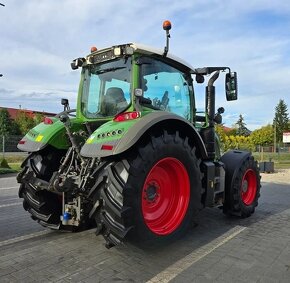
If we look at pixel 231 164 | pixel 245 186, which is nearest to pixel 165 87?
pixel 231 164

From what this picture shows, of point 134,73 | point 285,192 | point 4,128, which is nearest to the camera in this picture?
point 134,73

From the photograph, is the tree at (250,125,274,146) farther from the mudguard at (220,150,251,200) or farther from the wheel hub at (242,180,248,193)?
the mudguard at (220,150,251,200)

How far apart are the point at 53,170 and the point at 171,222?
1.80m

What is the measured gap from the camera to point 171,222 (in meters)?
4.71

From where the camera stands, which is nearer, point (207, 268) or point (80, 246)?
point (207, 268)

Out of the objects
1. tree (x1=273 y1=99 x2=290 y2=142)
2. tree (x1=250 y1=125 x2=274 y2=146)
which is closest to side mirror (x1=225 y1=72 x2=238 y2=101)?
tree (x1=250 y1=125 x2=274 y2=146)

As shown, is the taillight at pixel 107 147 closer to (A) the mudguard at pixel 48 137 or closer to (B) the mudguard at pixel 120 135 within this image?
(B) the mudguard at pixel 120 135

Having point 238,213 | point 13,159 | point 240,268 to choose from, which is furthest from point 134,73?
point 13,159

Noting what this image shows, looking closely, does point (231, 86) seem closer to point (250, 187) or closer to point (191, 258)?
point (250, 187)

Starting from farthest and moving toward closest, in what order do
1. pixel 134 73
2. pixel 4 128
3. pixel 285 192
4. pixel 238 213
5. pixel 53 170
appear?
pixel 4 128 < pixel 285 192 < pixel 238 213 < pixel 53 170 < pixel 134 73

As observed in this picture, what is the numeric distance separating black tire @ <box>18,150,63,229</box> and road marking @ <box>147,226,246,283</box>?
76.0 inches

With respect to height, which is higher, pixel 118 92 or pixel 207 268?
pixel 118 92

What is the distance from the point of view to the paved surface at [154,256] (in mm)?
3814

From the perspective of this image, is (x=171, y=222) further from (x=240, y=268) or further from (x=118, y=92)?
(x=118, y=92)
